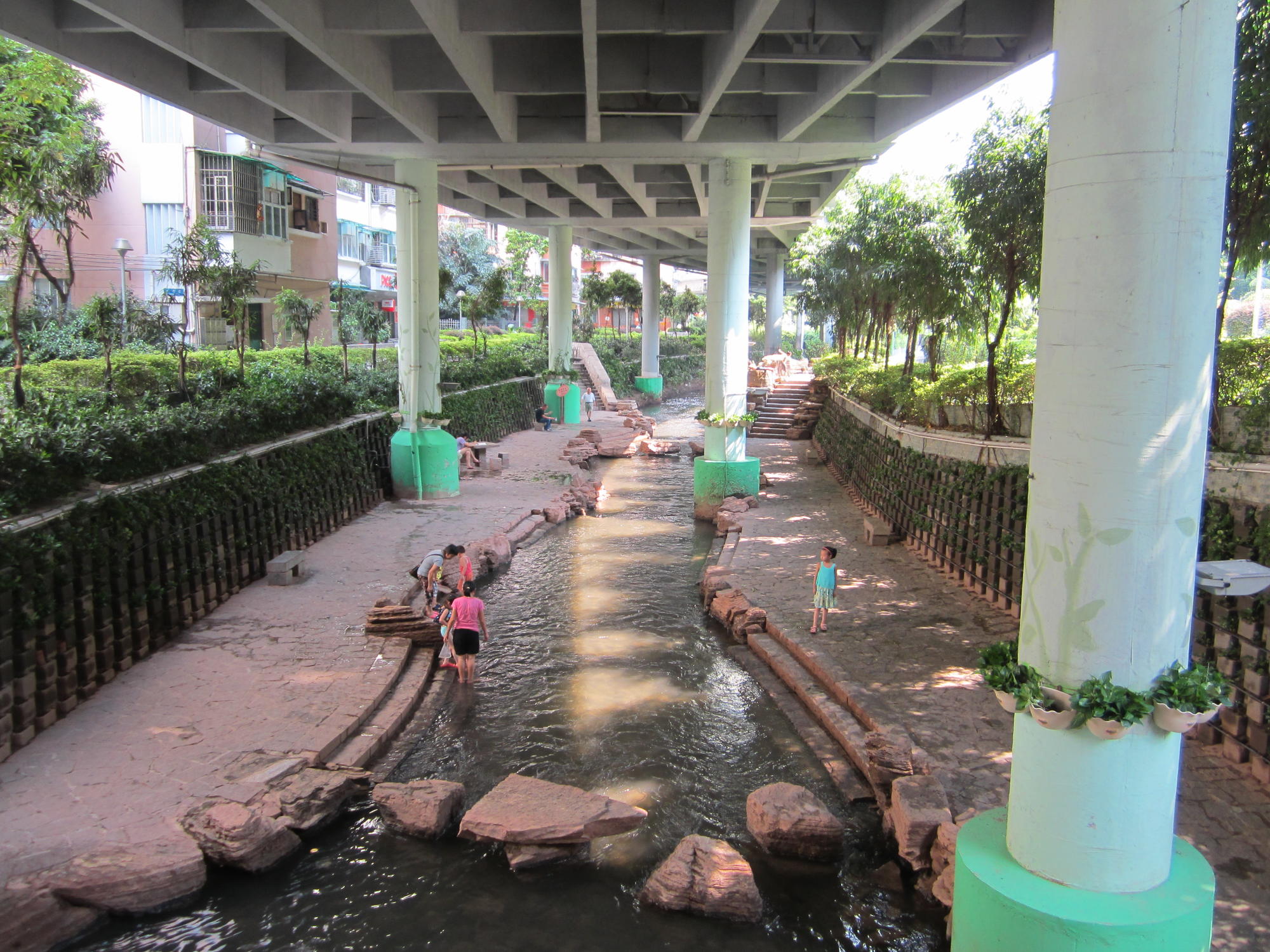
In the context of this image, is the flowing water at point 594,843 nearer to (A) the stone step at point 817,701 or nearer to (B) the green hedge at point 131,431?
(A) the stone step at point 817,701

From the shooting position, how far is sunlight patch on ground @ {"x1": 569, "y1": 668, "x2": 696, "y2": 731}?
323 inches

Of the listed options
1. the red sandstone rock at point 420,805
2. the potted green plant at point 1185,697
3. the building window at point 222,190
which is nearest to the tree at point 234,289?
the red sandstone rock at point 420,805

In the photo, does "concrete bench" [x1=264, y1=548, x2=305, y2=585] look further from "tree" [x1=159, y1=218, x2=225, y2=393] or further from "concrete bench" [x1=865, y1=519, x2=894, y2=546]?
"concrete bench" [x1=865, y1=519, x2=894, y2=546]

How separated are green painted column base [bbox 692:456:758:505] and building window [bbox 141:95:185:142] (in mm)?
19152

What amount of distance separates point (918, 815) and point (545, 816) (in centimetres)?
233

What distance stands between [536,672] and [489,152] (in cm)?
979

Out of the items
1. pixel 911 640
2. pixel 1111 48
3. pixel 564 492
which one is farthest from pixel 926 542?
pixel 1111 48

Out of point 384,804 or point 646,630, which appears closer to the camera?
point 384,804

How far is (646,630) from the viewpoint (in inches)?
417

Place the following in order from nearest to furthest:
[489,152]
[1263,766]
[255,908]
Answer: [255,908]
[1263,766]
[489,152]

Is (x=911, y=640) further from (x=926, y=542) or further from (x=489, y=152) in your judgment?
(x=489, y=152)

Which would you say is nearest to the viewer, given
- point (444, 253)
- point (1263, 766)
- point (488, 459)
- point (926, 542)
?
point (1263, 766)

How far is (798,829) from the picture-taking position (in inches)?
238

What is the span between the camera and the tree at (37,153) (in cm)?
973
